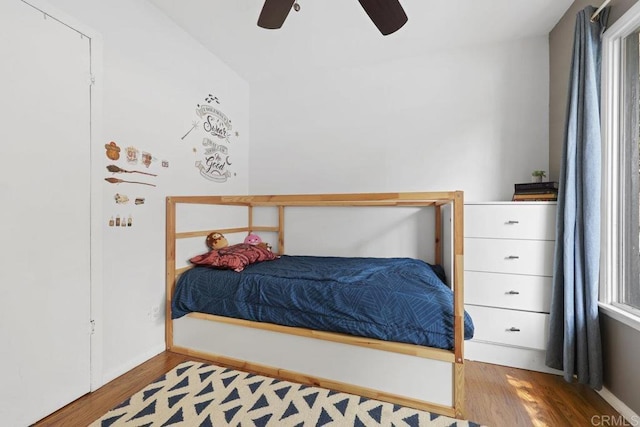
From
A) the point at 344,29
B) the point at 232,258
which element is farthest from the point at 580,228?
the point at 232,258

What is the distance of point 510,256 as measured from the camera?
1795 mm

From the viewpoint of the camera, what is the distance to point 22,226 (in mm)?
1265

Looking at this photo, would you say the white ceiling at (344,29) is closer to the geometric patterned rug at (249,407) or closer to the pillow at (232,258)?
the pillow at (232,258)

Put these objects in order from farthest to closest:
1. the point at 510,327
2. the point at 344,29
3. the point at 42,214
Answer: the point at 344,29 → the point at 510,327 → the point at 42,214

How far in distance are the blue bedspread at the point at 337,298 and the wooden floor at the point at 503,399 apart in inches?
15.5

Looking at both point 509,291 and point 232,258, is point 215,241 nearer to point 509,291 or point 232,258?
point 232,258

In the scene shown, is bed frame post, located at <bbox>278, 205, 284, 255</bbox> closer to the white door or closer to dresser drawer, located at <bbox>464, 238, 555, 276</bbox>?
the white door

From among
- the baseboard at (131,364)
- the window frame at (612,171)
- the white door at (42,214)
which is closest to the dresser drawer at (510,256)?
the window frame at (612,171)

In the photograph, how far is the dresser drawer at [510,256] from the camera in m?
1.74

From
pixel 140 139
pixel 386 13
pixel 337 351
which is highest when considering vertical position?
pixel 386 13

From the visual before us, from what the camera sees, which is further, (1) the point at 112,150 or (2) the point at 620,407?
(1) the point at 112,150

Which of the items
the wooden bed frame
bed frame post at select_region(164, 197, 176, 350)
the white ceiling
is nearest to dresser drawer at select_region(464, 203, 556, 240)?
the wooden bed frame

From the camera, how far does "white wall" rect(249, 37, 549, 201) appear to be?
2186 mm

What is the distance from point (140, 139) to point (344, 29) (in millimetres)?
1679
